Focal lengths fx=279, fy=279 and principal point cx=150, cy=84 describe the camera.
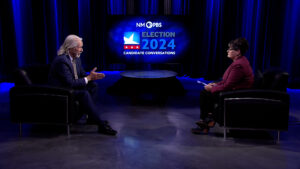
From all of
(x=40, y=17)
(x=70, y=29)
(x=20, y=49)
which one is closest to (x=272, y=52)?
(x=70, y=29)

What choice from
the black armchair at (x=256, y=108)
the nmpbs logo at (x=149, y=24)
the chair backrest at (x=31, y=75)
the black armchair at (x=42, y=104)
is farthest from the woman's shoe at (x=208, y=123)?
the nmpbs logo at (x=149, y=24)

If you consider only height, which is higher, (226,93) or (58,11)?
(58,11)

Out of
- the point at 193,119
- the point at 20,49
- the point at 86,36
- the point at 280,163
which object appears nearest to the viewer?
the point at 280,163

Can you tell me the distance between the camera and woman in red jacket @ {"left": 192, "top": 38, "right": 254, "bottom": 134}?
10.3 ft

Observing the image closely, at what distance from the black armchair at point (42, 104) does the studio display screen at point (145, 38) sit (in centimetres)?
270

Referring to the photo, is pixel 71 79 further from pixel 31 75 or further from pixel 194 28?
pixel 194 28

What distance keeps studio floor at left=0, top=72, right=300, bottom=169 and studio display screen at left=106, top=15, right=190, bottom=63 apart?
2037 millimetres

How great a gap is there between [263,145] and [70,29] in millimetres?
5394

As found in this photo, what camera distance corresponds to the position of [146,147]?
2.91 metres

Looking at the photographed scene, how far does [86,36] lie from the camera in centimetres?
713

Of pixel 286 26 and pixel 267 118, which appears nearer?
pixel 267 118

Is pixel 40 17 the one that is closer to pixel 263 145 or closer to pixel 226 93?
pixel 226 93

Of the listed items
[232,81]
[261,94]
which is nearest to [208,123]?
[232,81]

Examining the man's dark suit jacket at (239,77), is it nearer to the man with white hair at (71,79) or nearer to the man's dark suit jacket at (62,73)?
the man with white hair at (71,79)
